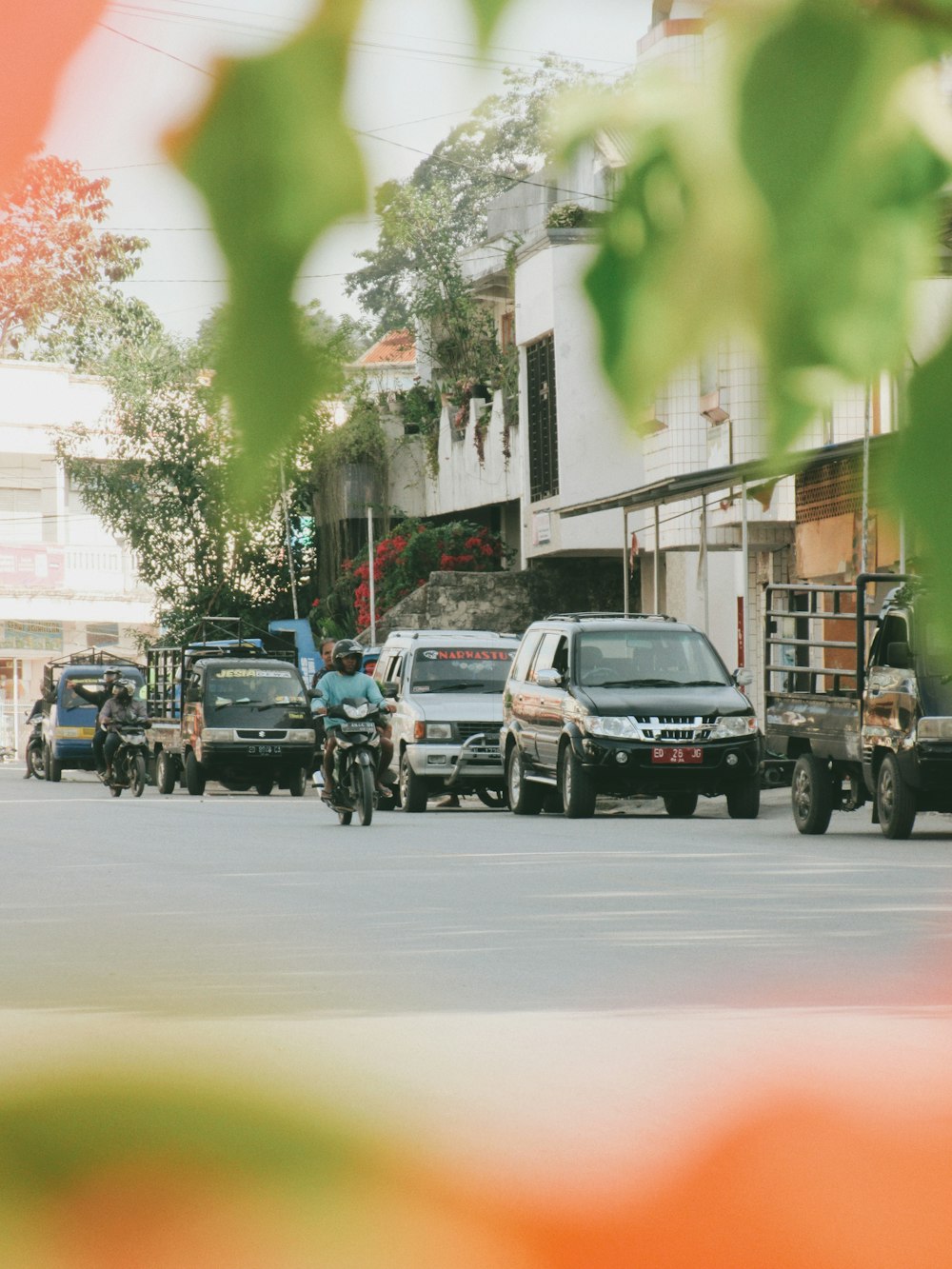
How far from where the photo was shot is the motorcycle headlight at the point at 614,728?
17.9 metres

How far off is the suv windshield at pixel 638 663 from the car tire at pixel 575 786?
671 mm

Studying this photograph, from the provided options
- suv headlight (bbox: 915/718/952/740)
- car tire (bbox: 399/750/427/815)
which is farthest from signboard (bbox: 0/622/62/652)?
car tire (bbox: 399/750/427/815)

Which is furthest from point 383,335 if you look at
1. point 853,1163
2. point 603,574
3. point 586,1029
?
point 586,1029

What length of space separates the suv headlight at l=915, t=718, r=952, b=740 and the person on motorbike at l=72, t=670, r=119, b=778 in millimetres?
14168

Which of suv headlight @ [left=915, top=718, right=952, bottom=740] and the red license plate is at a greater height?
suv headlight @ [left=915, top=718, right=952, bottom=740]

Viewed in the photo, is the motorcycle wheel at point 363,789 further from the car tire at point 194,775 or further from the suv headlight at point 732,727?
the car tire at point 194,775

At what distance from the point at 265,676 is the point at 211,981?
763 inches

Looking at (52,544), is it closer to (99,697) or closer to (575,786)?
(575,786)

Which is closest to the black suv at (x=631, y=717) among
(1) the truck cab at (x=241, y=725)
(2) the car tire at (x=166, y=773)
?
(1) the truck cab at (x=241, y=725)

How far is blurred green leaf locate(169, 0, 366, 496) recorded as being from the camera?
2.94 ft

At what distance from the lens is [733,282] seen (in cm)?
87

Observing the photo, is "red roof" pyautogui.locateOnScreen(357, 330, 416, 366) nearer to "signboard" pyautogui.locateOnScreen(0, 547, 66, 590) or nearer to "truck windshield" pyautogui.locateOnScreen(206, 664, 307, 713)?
"signboard" pyautogui.locateOnScreen(0, 547, 66, 590)

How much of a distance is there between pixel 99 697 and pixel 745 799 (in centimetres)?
1620

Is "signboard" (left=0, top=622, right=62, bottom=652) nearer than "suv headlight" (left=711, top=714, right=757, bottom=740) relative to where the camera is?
Yes
